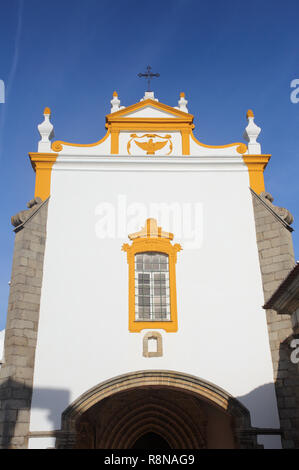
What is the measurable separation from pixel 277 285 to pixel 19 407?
17.6 ft

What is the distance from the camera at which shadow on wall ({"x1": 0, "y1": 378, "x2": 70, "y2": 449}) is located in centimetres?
876

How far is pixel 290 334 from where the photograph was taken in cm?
A: 959

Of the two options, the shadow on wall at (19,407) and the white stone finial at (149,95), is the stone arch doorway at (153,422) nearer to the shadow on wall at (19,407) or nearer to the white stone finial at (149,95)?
the shadow on wall at (19,407)

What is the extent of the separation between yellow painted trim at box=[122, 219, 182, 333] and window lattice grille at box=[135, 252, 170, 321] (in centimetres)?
12

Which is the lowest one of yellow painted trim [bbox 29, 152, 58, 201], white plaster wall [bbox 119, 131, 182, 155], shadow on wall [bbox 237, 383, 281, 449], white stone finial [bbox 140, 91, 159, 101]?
shadow on wall [bbox 237, 383, 281, 449]

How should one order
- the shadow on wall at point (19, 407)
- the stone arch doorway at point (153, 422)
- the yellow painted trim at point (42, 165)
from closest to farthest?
1. the shadow on wall at point (19, 407)
2. the yellow painted trim at point (42, 165)
3. the stone arch doorway at point (153, 422)

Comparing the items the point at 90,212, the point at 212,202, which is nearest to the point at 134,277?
the point at 90,212

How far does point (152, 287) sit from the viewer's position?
10383 millimetres

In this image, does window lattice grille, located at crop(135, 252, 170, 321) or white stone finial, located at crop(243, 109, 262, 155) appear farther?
white stone finial, located at crop(243, 109, 262, 155)

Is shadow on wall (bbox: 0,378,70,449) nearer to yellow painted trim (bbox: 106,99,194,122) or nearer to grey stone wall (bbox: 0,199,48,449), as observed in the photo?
grey stone wall (bbox: 0,199,48,449)

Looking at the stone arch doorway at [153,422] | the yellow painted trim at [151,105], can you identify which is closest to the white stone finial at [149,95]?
the yellow painted trim at [151,105]

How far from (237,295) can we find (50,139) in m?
5.63

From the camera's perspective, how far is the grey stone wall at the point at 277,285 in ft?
30.2

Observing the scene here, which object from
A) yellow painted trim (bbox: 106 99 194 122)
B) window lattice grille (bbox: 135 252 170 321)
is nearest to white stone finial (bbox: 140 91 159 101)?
yellow painted trim (bbox: 106 99 194 122)
